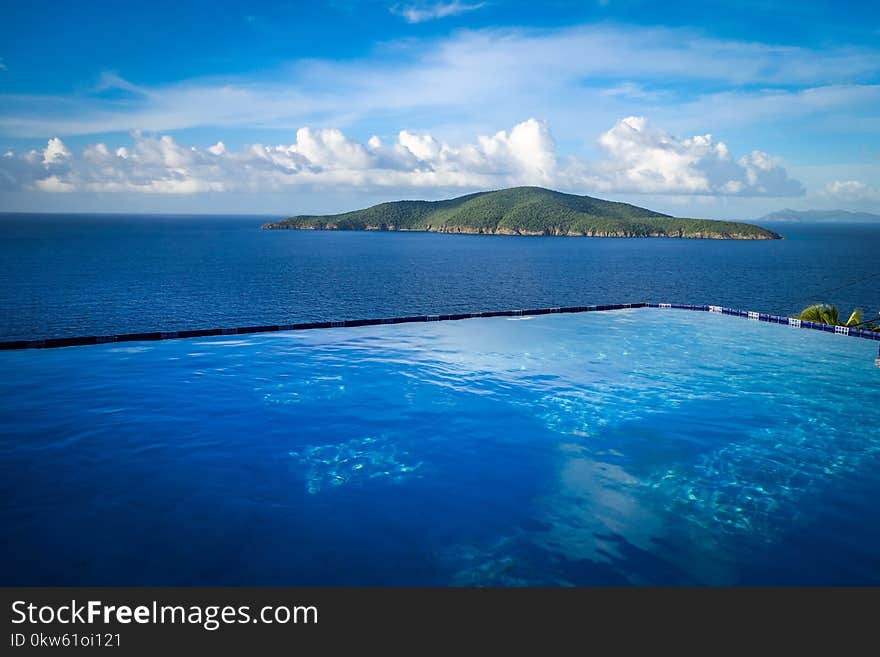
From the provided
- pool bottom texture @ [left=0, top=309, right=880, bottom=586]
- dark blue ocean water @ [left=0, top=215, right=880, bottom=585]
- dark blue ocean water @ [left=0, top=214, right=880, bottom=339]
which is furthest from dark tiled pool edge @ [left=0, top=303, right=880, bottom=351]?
dark blue ocean water @ [left=0, top=214, right=880, bottom=339]

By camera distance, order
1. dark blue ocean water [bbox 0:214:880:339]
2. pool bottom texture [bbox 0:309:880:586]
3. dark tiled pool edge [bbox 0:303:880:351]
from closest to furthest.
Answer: pool bottom texture [bbox 0:309:880:586] → dark tiled pool edge [bbox 0:303:880:351] → dark blue ocean water [bbox 0:214:880:339]

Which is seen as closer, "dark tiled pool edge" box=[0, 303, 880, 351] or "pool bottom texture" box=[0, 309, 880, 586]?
"pool bottom texture" box=[0, 309, 880, 586]

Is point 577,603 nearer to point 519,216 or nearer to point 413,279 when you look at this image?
point 413,279

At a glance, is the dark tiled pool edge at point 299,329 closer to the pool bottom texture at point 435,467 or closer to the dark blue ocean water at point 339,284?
the pool bottom texture at point 435,467

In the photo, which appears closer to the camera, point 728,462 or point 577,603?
point 577,603

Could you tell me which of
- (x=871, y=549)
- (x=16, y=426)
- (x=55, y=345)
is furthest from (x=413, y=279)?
(x=871, y=549)

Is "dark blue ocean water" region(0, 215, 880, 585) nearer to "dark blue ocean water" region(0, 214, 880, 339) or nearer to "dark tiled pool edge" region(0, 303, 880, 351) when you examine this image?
"dark tiled pool edge" region(0, 303, 880, 351)

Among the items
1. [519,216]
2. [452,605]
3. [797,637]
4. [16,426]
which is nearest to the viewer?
[797,637]
